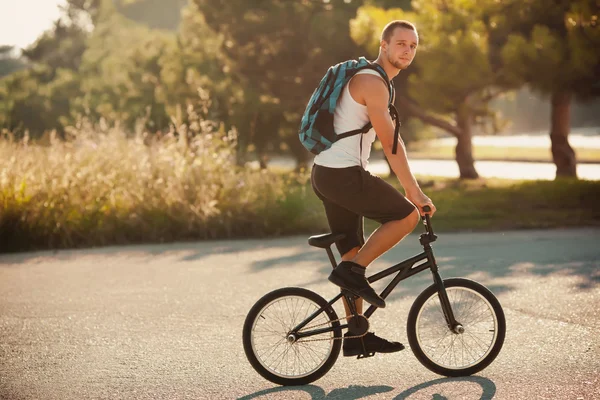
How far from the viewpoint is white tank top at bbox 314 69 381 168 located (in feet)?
14.4

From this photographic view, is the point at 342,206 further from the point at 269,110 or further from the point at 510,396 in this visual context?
the point at 269,110

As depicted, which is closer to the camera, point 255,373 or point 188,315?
point 255,373

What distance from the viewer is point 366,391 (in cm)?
447

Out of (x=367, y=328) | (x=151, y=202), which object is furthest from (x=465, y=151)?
(x=367, y=328)

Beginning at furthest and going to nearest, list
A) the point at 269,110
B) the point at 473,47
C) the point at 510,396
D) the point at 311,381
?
the point at 269,110 < the point at 473,47 < the point at 311,381 < the point at 510,396

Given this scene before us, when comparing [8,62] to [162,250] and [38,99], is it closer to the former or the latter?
[38,99]

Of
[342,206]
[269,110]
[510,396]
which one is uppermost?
[269,110]

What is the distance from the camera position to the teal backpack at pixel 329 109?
4348mm

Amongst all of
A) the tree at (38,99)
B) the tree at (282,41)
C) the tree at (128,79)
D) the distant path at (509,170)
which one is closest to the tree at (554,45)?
the tree at (282,41)

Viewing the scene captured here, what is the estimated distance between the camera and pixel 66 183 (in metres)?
11.0

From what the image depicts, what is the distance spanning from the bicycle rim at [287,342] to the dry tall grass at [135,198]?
5.93 meters

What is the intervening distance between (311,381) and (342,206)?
1039 millimetres

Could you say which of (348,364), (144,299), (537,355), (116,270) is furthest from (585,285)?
(116,270)

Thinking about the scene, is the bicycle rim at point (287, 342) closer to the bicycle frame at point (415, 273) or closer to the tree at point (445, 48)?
the bicycle frame at point (415, 273)
